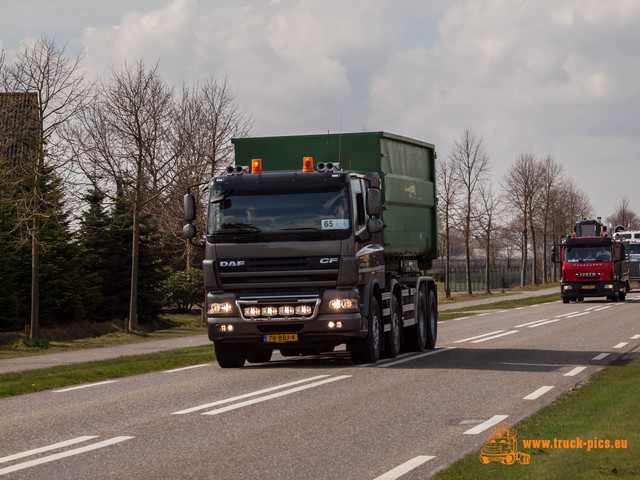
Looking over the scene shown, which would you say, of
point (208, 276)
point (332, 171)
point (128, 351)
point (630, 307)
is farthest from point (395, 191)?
point (630, 307)

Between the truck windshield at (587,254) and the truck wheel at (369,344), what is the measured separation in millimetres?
27702

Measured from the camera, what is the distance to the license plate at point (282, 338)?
14.3 meters

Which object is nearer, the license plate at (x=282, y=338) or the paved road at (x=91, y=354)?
the license plate at (x=282, y=338)

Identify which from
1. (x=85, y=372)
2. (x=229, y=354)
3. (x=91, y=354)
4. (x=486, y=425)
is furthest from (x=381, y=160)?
(x=91, y=354)

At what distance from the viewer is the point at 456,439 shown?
8.31 m

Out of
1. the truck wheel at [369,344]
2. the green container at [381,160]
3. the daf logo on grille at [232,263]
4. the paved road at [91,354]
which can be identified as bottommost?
the paved road at [91,354]

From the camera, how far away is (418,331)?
18.2 meters

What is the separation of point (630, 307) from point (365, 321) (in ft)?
78.1

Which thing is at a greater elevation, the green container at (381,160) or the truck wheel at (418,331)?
the green container at (381,160)

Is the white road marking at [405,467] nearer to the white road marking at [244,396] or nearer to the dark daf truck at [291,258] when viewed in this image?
the white road marking at [244,396]

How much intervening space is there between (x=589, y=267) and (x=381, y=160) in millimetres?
27020

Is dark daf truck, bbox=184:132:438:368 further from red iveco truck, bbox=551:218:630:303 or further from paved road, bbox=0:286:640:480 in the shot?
red iveco truck, bbox=551:218:630:303

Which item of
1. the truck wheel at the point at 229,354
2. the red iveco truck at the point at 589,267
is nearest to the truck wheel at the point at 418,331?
the truck wheel at the point at 229,354

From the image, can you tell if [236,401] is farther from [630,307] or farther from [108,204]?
[630,307]
